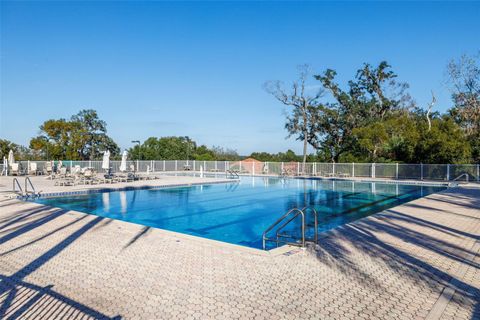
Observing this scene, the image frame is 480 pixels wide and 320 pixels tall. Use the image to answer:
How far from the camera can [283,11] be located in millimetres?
21891

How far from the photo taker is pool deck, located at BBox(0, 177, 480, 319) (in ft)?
11.6

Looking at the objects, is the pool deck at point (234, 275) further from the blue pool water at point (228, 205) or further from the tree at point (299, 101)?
the tree at point (299, 101)

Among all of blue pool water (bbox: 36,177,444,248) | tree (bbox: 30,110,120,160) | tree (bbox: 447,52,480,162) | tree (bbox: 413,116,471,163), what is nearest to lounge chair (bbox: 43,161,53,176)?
tree (bbox: 30,110,120,160)

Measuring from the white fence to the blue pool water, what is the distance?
3.31 m

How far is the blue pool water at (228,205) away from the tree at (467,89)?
1205 cm

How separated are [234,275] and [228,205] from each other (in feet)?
28.5

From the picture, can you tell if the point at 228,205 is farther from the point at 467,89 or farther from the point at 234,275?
the point at 467,89

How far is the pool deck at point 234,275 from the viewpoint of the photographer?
11.6 feet

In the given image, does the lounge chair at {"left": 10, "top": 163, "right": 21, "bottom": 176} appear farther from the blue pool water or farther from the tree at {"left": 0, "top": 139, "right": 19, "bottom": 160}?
the blue pool water

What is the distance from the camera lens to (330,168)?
26.4 metres

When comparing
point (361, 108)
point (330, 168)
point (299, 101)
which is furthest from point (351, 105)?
point (330, 168)

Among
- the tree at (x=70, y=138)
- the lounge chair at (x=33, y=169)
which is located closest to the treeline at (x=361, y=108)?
the tree at (x=70, y=138)

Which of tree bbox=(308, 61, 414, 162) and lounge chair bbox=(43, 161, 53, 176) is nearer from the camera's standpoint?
lounge chair bbox=(43, 161, 53, 176)

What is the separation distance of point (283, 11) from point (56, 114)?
81.3 feet
